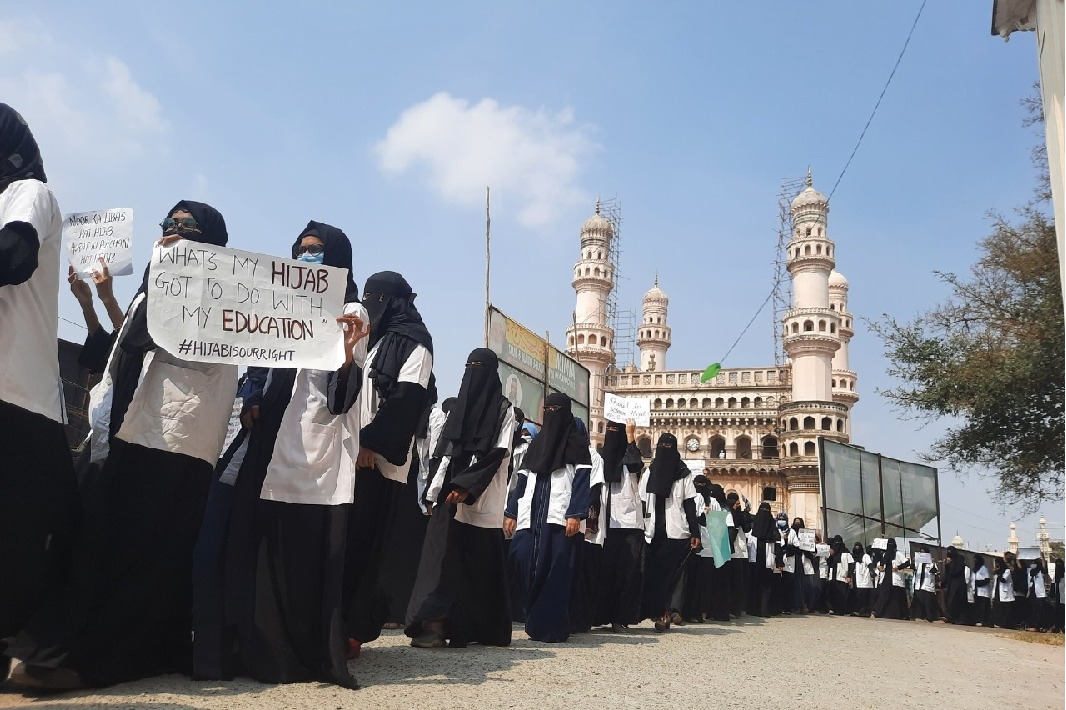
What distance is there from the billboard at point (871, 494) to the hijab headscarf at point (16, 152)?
58.1ft

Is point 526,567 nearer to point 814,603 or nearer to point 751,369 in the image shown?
point 814,603

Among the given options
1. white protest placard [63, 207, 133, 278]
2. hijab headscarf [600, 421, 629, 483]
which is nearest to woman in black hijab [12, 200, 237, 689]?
white protest placard [63, 207, 133, 278]

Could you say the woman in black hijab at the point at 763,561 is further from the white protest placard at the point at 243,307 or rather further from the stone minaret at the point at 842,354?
the stone minaret at the point at 842,354

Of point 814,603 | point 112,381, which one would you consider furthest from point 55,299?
point 814,603

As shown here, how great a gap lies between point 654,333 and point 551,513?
52.3 m

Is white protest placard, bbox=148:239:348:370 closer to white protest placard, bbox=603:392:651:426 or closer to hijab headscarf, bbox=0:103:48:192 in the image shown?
hijab headscarf, bbox=0:103:48:192

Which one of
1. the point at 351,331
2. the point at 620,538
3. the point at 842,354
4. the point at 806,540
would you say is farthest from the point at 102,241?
the point at 842,354

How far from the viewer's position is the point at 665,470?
26.9 ft

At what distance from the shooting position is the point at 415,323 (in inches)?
169

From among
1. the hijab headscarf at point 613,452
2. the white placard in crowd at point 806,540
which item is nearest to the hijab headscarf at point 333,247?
the hijab headscarf at point 613,452

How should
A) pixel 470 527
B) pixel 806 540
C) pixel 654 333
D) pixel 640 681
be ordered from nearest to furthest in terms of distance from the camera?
pixel 640 681 < pixel 470 527 < pixel 806 540 < pixel 654 333

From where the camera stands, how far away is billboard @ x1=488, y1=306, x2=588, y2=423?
16109 mm

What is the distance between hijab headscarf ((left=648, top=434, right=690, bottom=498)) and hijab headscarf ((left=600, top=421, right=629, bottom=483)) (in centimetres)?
79

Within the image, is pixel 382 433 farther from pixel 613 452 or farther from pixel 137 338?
pixel 613 452
